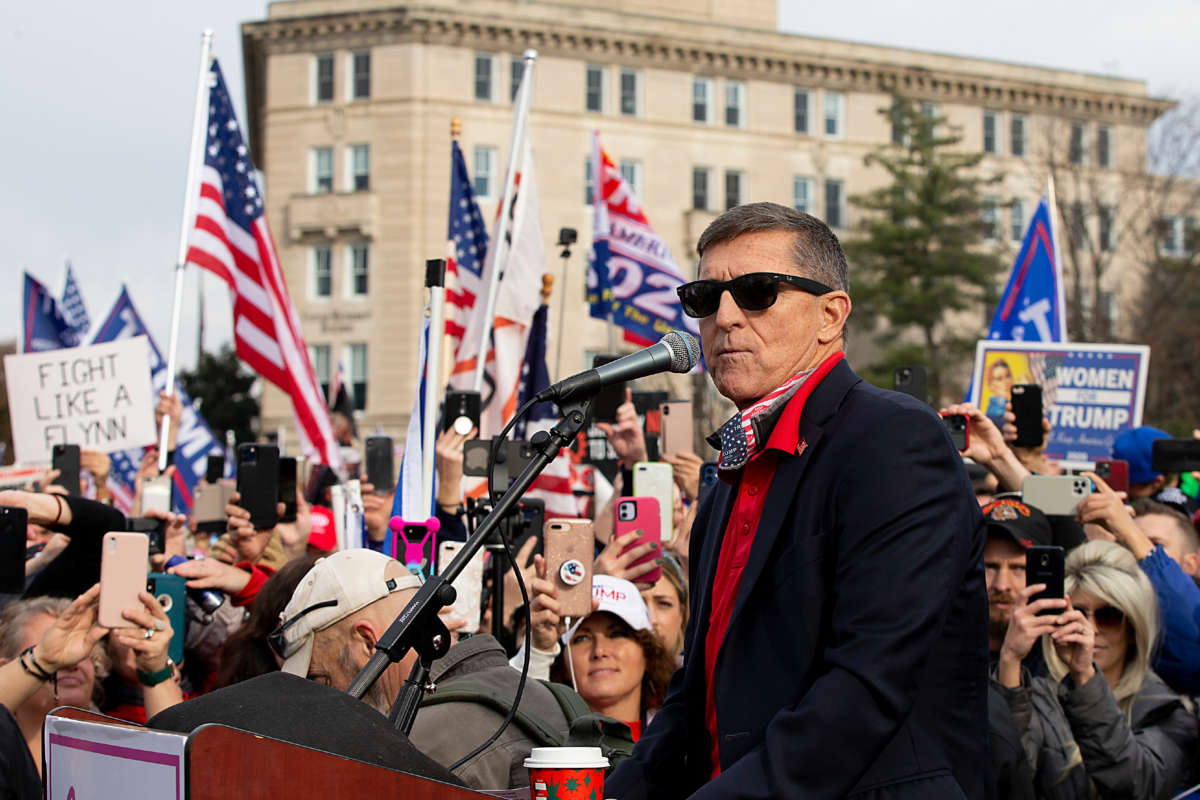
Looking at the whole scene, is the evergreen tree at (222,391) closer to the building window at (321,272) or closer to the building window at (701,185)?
the building window at (321,272)

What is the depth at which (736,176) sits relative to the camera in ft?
171

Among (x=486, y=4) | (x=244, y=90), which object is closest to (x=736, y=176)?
(x=486, y=4)

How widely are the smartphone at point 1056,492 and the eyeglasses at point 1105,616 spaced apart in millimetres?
444

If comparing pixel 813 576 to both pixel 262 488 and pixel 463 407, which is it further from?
pixel 262 488

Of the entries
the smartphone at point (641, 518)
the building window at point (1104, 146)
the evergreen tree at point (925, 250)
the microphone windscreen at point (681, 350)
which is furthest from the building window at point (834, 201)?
the microphone windscreen at point (681, 350)

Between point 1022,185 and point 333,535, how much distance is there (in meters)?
52.1

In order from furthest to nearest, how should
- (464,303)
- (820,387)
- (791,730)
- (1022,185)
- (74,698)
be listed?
(1022,185) → (464,303) → (74,698) → (820,387) → (791,730)

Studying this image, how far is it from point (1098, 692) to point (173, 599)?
343 centimetres

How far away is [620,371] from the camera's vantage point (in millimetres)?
3098

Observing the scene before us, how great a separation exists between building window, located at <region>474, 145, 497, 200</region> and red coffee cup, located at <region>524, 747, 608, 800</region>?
4525 cm

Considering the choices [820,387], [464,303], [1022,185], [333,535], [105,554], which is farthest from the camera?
[1022,185]

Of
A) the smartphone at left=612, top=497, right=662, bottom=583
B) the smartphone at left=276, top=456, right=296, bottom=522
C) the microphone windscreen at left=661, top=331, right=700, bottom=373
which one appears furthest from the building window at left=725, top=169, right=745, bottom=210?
the microphone windscreen at left=661, top=331, right=700, bottom=373

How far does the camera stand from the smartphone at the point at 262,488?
6453 millimetres

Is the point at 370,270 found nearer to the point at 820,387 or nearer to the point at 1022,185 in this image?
the point at 1022,185
